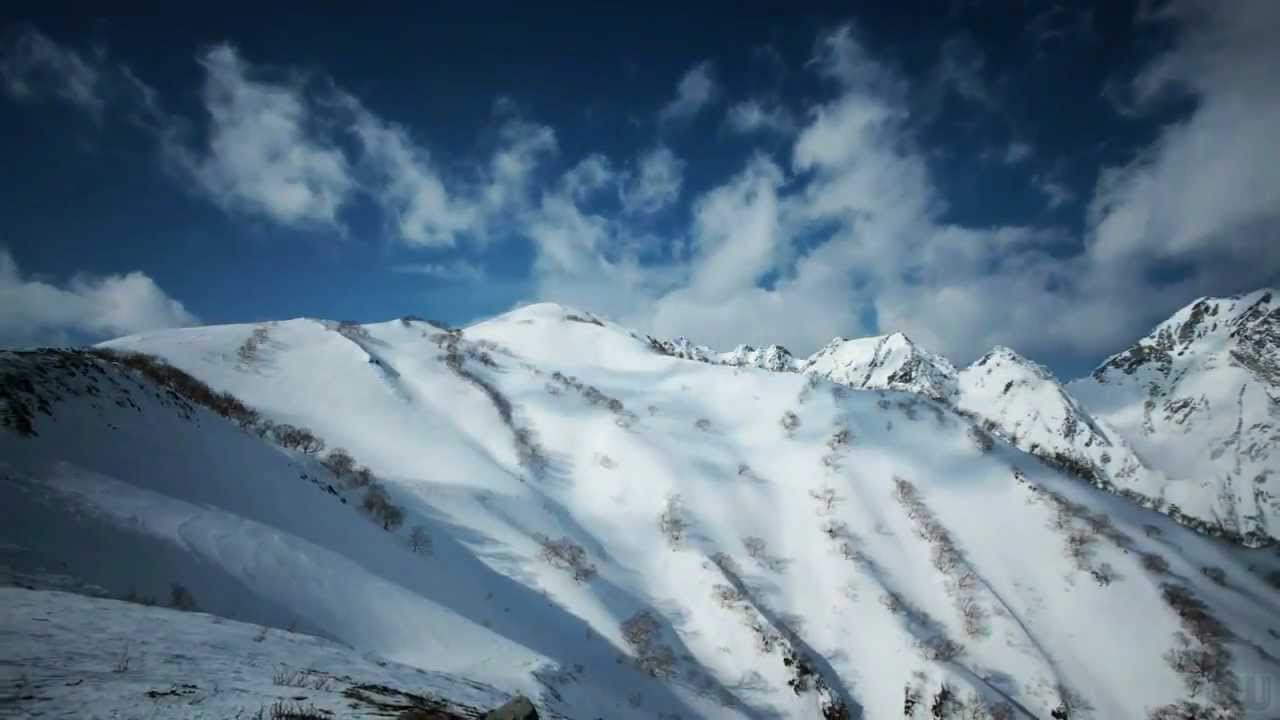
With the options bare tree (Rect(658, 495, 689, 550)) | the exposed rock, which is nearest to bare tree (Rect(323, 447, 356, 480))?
bare tree (Rect(658, 495, 689, 550))

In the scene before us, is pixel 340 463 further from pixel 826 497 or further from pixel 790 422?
→ pixel 790 422

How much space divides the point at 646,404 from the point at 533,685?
57187mm

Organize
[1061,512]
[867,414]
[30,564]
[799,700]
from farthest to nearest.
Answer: [867,414], [1061,512], [799,700], [30,564]

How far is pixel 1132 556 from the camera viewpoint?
48.7 m

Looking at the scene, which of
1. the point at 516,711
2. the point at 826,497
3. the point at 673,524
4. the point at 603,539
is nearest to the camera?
the point at 516,711

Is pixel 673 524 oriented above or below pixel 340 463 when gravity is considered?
above

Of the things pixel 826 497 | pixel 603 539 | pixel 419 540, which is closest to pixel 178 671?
pixel 419 540

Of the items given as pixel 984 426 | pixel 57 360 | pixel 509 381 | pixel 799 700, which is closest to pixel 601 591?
pixel 799 700

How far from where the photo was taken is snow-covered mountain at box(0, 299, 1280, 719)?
1719 centimetres

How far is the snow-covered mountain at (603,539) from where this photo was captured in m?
17.2

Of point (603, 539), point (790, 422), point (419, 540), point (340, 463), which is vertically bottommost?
point (419, 540)

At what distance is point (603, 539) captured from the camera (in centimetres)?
5153

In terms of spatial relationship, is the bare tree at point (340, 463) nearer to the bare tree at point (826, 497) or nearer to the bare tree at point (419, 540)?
the bare tree at point (419, 540)

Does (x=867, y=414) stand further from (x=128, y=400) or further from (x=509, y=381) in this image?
(x=128, y=400)
